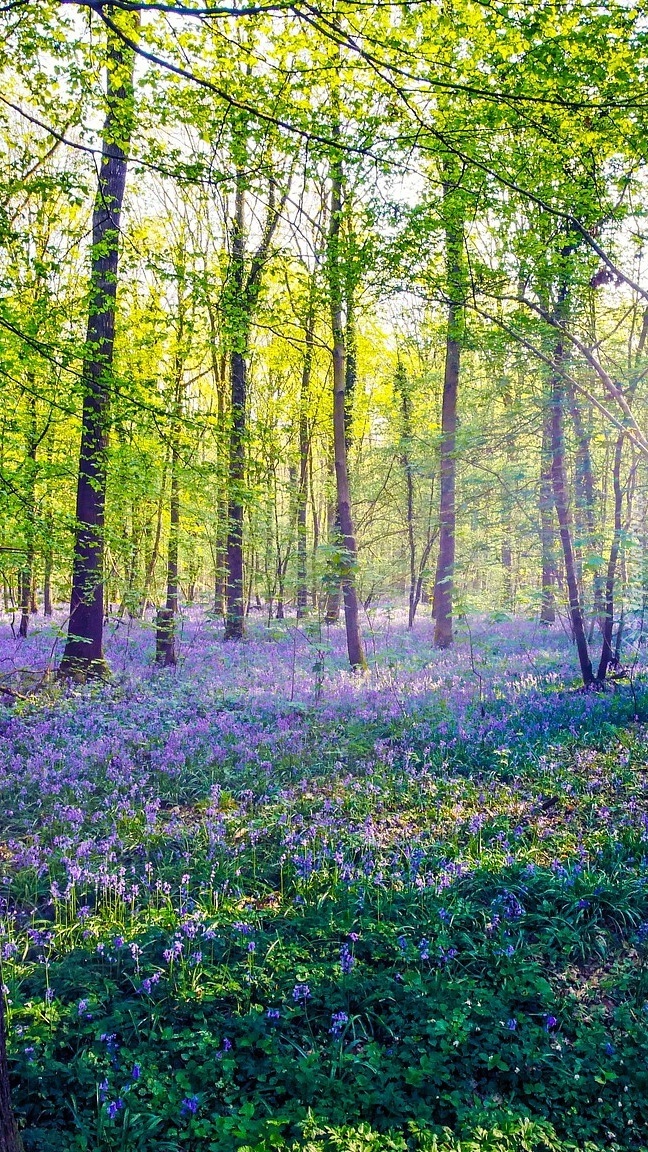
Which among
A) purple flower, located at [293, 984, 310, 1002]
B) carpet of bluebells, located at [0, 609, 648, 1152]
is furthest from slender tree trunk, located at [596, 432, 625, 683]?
purple flower, located at [293, 984, 310, 1002]

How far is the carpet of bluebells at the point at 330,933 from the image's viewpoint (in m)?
3.05

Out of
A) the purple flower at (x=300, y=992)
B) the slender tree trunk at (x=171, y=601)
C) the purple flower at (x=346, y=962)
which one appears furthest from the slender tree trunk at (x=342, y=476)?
the purple flower at (x=300, y=992)

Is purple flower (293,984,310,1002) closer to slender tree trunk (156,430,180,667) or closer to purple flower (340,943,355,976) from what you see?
purple flower (340,943,355,976)

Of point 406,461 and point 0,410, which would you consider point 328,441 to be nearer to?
point 406,461

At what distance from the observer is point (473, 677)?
12133 millimetres

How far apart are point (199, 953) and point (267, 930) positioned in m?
0.62

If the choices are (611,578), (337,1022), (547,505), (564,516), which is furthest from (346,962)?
(547,505)

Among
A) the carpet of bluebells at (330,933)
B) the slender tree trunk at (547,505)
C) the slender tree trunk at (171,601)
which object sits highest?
the slender tree trunk at (547,505)

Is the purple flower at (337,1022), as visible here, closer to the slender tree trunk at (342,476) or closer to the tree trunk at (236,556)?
the slender tree trunk at (342,476)

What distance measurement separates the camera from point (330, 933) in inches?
168

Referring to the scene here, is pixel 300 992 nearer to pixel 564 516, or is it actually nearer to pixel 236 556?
pixel 564 516

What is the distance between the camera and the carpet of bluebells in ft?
10.0

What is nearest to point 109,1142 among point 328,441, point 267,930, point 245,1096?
point 245,1096

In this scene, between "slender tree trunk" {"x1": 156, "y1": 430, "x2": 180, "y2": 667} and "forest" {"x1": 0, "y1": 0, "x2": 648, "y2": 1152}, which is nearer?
"forest" {"x1": 0, "y1": 0, "x2": 648, "y2": 1152}
